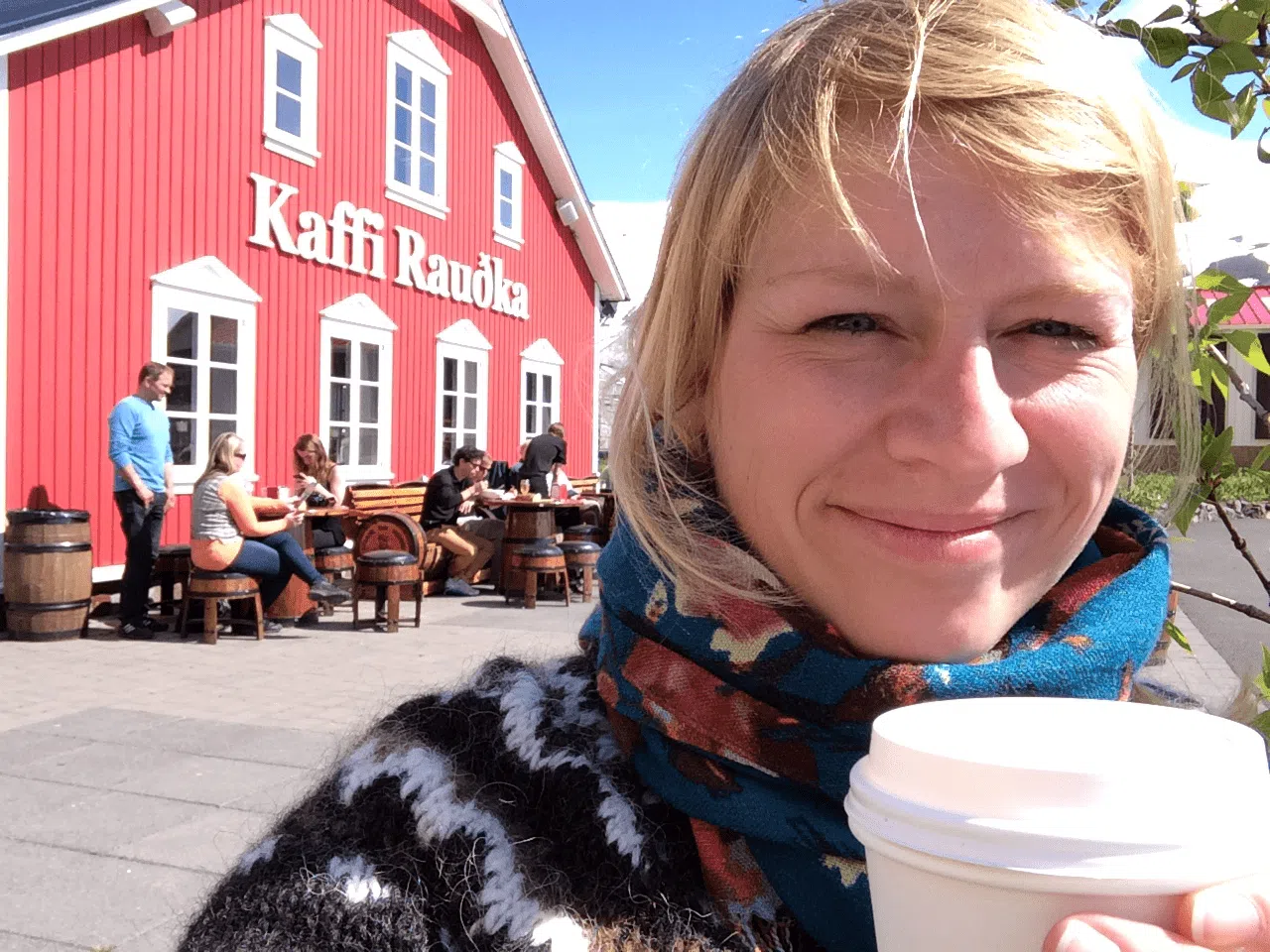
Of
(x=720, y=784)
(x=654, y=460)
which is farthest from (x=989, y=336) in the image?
(x=720, y=784)

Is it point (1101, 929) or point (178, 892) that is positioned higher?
point (1101, 929)

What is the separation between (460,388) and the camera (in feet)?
49.0

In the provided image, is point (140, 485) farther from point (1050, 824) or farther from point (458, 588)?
point (1050, 824)

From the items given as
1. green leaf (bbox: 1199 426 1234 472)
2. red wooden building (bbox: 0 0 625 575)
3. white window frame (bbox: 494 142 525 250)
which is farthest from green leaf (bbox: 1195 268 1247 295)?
white window frame (bbox: 494 142 525 250)

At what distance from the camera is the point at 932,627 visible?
1.01 metres

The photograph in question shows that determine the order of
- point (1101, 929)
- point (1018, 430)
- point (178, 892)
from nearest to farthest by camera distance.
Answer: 1. point (1101, 929)
2. point (1018, 430)
3. point (178, 892)

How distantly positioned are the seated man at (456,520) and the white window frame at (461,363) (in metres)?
3.06

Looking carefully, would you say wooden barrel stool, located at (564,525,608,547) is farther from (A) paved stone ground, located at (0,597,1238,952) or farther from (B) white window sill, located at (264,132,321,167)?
(B) white window sill, located at (264,132,321,167)

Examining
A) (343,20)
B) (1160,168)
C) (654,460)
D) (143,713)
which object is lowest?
(143,713)

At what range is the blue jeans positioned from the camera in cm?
829

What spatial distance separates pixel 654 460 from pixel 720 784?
35cm

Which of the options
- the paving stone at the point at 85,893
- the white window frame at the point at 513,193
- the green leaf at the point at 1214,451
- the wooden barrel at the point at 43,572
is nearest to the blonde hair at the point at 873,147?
the green leaf at the point at 1214,451

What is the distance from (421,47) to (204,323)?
512 cm

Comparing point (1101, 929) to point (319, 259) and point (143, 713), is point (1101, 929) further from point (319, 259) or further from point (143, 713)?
point (319, 259)
